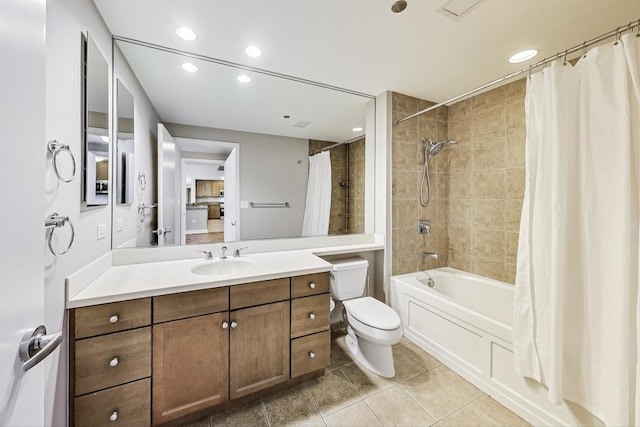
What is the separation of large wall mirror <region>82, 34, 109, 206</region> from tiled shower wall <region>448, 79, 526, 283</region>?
9.84 ft

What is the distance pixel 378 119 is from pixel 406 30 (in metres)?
0.95

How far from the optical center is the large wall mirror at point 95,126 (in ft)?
3.92

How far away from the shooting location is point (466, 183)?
2.55m

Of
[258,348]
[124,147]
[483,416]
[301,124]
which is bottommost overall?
[483,416]

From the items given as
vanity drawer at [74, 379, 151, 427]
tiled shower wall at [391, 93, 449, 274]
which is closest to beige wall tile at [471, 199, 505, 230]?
tiled shower wall at [391, 93, 449, 274]

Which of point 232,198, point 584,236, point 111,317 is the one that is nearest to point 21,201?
point 111,317

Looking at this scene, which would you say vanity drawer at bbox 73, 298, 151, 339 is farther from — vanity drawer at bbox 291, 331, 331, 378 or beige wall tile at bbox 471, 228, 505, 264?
beige wall tile at bbox 471, 228, 505, 264

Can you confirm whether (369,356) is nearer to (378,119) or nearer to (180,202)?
(180,202)

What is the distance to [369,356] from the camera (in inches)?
73.4

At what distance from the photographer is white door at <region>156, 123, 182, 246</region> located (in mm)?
1859

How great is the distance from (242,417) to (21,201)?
1.56 m

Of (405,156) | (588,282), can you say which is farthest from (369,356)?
(405,156)

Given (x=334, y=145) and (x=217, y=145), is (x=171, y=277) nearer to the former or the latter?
Answer: (x=217, y=145)

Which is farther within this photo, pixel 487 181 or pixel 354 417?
pixel 487 181
